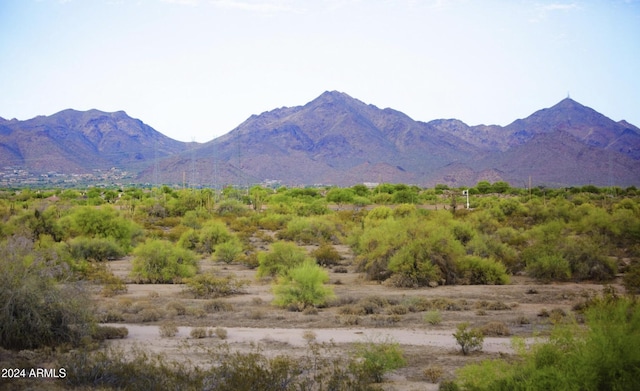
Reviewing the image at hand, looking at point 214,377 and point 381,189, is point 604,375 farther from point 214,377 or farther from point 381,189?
point 381,189

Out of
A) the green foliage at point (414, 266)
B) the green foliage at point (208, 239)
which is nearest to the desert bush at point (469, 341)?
the green foliage at point (414, 266)

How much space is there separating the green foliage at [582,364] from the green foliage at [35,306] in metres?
9.05

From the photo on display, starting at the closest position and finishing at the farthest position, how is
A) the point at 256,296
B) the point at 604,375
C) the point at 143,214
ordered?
the point at 604,375 → the point at 256,296 → the point at 143,214

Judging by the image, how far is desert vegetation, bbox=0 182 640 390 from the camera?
10211 mm

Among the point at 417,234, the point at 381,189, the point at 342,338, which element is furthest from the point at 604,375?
the point at 381,189

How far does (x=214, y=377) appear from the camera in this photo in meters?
10.5

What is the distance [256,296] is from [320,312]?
383 cm

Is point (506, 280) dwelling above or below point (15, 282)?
below

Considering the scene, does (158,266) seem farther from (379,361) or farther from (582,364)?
(582,364)

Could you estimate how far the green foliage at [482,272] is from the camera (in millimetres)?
24239

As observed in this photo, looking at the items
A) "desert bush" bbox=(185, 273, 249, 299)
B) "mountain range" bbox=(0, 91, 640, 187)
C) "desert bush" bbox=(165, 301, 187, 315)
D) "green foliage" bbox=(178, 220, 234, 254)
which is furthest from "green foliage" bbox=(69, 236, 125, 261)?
"mountain range" bbox=(0, 91, 640, 187)

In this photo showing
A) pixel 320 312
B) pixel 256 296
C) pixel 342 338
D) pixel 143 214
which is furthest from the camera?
pixel 143 214

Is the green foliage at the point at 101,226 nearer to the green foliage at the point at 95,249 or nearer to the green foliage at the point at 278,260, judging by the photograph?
the green foliage at the point at 95,249

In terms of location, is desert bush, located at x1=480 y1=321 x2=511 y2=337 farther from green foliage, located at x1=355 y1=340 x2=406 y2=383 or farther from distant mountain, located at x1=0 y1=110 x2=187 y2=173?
distant mountain, located at x1=0 y1=110 x2=187 y2=173
